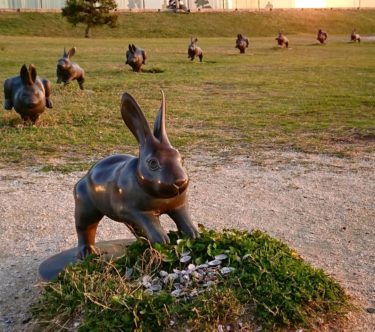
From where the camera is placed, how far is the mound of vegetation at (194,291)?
313 centimetres

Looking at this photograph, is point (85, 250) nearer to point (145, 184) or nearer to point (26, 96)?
point (145, 184)

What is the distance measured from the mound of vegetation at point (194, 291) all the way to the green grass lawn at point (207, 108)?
4238mm

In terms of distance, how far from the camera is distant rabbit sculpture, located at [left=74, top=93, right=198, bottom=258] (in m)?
3.35

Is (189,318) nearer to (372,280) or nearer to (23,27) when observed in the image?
(372,280)

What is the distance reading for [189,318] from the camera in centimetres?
310

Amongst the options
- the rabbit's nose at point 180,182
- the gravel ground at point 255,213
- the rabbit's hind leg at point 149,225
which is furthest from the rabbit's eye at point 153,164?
the gravel ground at point 255,213

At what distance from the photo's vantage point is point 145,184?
337 centimetres

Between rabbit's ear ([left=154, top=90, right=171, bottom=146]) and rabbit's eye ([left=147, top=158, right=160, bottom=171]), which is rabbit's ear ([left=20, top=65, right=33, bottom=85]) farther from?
rabbit's eye ([left=147, top=158, right=160, bottom=171])

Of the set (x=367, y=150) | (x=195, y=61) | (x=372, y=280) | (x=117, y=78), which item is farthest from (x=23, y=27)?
(x=372, y=280)

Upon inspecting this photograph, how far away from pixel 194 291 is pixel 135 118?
3.32ft

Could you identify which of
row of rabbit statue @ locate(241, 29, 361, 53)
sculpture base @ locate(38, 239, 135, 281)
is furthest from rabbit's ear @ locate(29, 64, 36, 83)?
row of rabbit statue @ locate(241, 29, 361, 53)

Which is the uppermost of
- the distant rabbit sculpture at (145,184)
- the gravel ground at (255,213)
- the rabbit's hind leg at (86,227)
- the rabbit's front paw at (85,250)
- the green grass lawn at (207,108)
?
the distant rabbit sculpture at (145,184)

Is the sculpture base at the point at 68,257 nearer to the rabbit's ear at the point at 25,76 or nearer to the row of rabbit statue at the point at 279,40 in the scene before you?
the rabbit's ear at the point at 25,76

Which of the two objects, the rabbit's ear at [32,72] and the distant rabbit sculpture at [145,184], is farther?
the rabbit's ear at [32,72]
